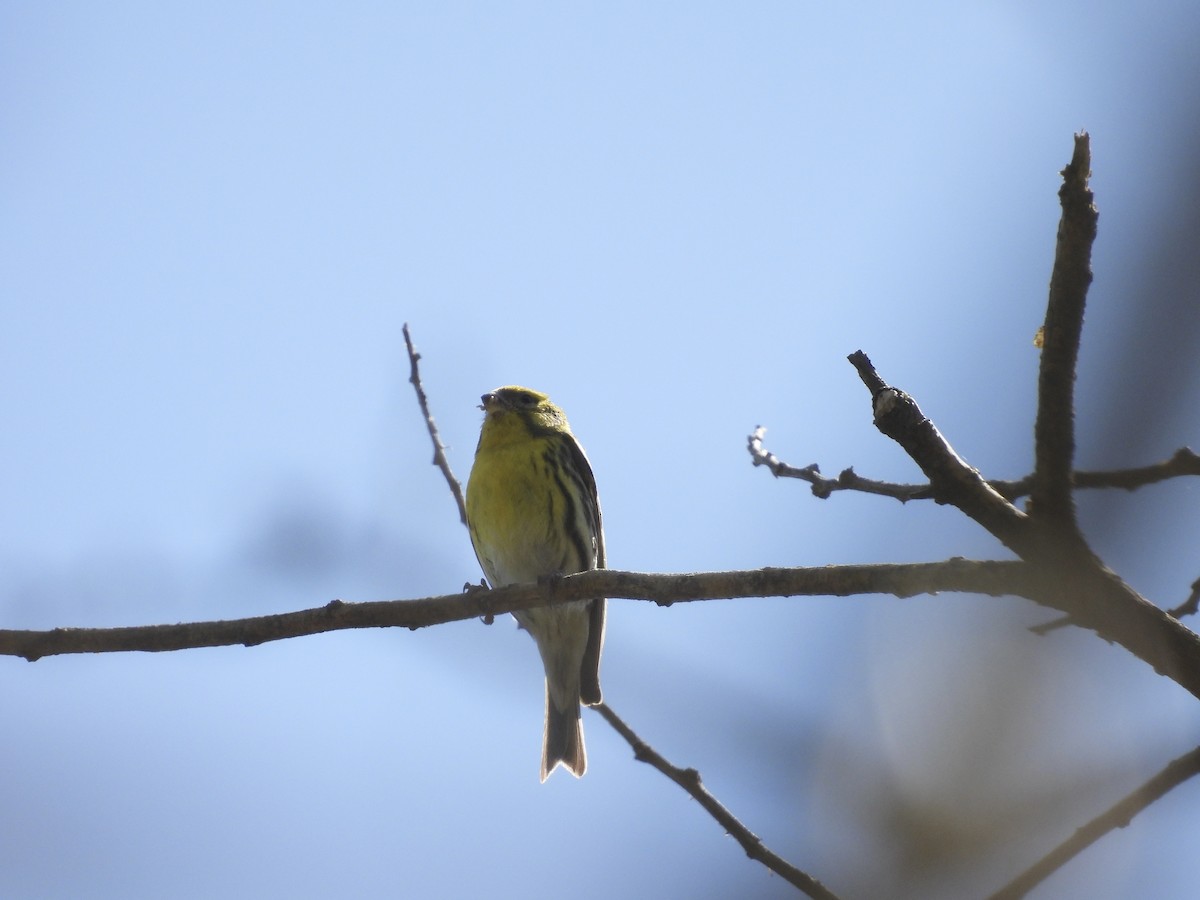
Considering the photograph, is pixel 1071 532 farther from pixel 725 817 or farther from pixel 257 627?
pixel 257 627

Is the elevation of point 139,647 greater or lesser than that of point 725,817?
greater

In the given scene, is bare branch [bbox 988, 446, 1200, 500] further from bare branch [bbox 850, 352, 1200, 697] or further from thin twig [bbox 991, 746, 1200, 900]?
thin twig [bbox 991, 746, 1200, 900]

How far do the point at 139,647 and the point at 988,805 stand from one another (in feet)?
8.03

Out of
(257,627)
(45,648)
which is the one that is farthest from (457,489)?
(45,648)

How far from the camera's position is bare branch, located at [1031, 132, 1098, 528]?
203 cm

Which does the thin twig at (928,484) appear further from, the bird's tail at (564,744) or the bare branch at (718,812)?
the bird's tail at (564,744)

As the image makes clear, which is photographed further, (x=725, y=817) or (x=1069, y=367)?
(x=725, y=817)

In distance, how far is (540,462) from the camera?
6.48 meters

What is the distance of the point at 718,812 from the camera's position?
118 inches

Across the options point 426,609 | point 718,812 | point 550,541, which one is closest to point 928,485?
point 718,812

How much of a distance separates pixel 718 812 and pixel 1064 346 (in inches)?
59.9

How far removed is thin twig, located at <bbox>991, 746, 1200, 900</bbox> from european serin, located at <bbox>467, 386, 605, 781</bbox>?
4.38 m

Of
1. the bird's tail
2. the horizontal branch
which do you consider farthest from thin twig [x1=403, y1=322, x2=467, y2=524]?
the bird's tail

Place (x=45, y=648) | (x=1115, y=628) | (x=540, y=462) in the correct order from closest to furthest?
(x=1115, y=628) < (x=45, y=648) < (x=540, y=462)
